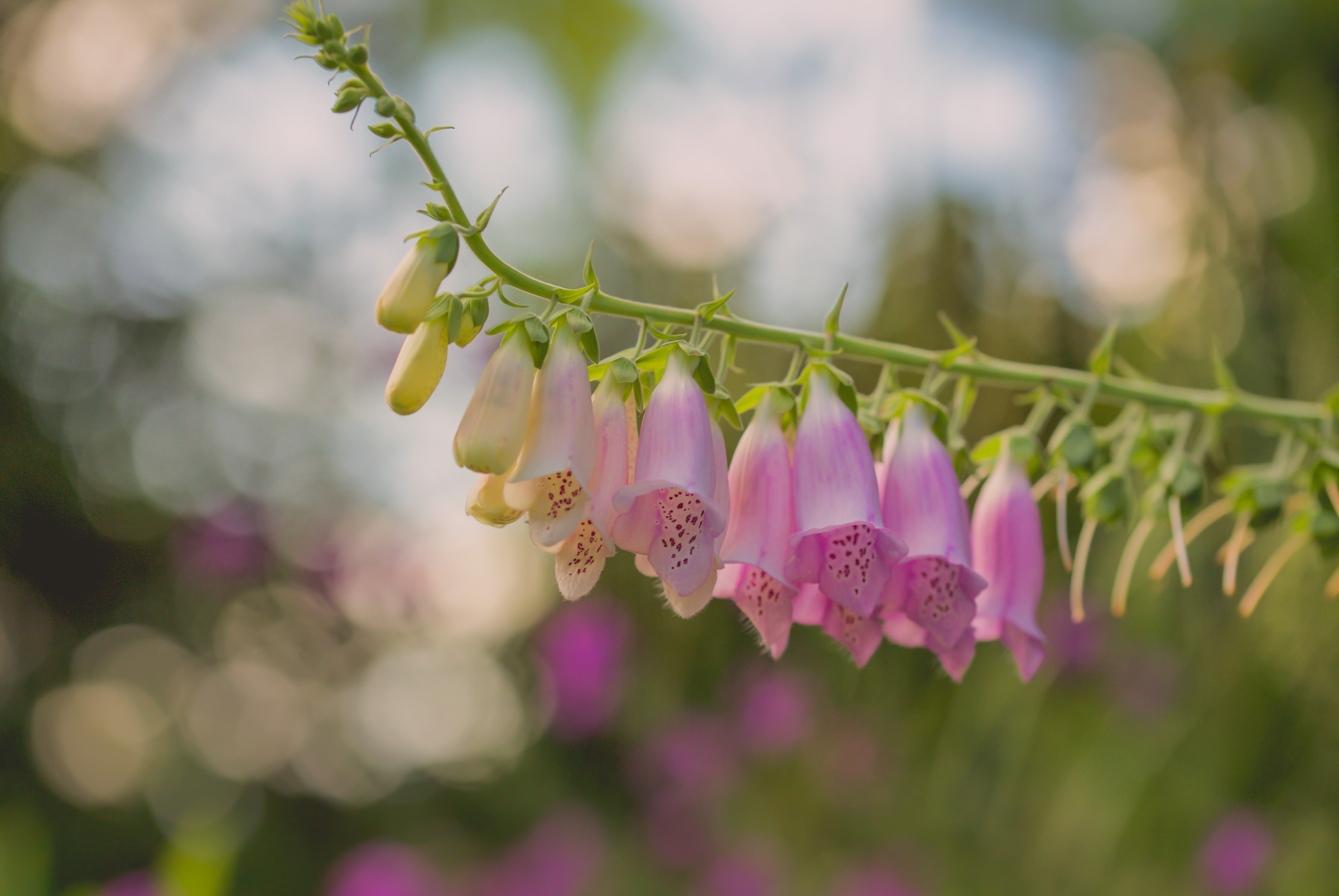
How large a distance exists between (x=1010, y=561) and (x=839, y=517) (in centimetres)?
23

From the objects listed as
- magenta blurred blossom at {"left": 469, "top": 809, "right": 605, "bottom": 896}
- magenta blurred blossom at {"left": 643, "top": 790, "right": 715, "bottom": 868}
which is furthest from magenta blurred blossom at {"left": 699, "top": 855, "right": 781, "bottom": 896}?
magenta blurred blossom at {"left": 469, "top": 809, "right": 605, "bottom": 896}

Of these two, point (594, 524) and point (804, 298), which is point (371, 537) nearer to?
point (804, 298)

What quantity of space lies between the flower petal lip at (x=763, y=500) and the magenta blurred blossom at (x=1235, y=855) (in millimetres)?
2004

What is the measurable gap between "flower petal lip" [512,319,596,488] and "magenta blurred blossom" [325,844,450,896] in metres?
2.54

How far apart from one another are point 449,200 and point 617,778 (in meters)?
3.16

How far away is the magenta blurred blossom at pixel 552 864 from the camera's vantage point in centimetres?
262

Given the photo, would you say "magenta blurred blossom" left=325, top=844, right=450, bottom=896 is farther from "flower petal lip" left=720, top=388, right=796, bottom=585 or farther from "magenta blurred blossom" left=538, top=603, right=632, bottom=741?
"flower petal lip" left=720, top=388, right=796, bottom=585

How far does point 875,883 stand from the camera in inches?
84.8

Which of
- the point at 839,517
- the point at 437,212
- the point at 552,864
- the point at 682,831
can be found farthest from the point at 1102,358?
the point at 552,864

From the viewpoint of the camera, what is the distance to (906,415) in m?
0.63

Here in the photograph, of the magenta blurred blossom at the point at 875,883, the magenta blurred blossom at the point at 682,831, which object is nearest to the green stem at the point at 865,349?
the magenta blurred blossom at the point at 875,883

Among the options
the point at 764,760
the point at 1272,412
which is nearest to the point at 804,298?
the point at 764,760

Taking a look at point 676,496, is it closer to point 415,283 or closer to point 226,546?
point 415,283

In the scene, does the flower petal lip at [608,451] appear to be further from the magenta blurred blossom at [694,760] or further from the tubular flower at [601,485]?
the magenta blurred blossom at [694,760]
